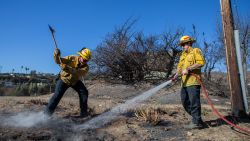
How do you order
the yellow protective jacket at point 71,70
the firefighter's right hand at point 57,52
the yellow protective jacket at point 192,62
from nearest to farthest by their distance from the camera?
the yellow protective jacket at point 192,62, the firefighter's right hand at point 57,52, the yellow protective jacket at point 71,70

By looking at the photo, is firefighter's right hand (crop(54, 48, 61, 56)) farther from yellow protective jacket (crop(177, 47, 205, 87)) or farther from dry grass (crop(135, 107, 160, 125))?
yellow protective jacket (crop(177, 47, 205, 87))

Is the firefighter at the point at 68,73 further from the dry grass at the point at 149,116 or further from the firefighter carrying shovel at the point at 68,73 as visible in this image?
the dry grass at the point at 149,116

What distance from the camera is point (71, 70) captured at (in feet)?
25.1

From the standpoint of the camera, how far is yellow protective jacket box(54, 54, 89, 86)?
762 centimetres

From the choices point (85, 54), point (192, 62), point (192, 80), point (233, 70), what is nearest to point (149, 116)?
point (192, 80)

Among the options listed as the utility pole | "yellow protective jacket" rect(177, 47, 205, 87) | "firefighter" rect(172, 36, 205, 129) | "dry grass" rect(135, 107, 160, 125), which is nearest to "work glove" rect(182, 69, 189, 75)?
"firefighter" rect(172, 36, 205, 129)

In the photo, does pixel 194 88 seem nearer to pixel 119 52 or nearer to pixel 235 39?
pixel 235 39

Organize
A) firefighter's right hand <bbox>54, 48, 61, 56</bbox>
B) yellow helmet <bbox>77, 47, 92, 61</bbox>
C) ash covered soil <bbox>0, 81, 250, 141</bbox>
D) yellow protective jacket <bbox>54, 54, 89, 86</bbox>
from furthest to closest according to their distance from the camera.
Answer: yellow helmet <bbox>77, 47, 92, 61</bbox>, yellow protective jacket <bbox>54, 54, 89, 86</bbox>, firefighter's right hand <bbox>54, 48, 61, 56</bbox>, ash covered soil <bbox>0, 81, 250, 141</bbox>

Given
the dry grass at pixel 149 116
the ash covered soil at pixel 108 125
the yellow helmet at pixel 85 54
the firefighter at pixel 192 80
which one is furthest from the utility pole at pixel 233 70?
the yellow helmet at pixel 85 54

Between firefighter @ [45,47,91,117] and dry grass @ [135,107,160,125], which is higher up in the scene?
firefighter @ [45,47,91,117]

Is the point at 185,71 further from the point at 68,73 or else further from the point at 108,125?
the point at 68,73

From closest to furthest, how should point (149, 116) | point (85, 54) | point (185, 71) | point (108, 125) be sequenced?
1. point (185, 71)
2. point (108, 125)
3. point (149, 116)
4. point (85, 54)

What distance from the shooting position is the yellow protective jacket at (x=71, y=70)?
7.62 metres

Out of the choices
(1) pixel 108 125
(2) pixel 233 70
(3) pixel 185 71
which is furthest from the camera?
(2) pixel 233 70
